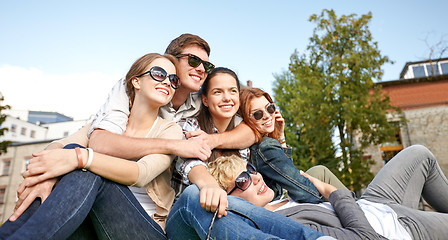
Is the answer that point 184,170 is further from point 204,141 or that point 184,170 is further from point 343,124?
point 343,124

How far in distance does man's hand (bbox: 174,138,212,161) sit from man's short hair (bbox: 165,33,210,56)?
56.5 inches

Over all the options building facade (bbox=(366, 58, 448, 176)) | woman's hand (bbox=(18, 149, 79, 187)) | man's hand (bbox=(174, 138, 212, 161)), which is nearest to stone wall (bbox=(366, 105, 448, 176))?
building facade (bbox=(366, 58, 448, 176))

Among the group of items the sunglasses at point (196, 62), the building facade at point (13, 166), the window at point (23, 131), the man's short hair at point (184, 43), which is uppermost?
the window at point (23, 131)

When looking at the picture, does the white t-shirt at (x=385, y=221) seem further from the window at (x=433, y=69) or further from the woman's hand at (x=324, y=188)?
the window at (x=433, y=69)

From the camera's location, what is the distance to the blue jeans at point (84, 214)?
1.73m

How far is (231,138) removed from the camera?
10.6 ft

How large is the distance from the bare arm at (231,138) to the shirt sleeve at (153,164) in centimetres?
27

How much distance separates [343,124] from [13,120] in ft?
152

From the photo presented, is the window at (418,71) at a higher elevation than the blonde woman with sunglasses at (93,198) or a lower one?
higher

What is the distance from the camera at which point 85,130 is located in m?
2.92

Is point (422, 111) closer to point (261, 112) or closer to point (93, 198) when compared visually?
point (261, 112)

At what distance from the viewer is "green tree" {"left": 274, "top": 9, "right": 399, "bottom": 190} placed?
454 inches

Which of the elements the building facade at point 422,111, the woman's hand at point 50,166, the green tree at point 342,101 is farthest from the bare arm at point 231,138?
the building facade at point 422,111

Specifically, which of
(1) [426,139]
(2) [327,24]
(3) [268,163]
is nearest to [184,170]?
(3) [268,163]
